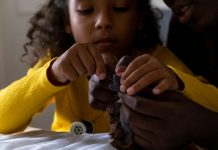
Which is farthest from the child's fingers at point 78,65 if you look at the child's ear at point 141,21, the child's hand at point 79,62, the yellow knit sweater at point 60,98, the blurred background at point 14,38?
the blurred background at point 14,38

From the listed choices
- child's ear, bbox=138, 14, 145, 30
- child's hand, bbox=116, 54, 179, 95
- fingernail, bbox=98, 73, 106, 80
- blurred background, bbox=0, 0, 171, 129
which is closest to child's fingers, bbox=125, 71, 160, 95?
child's hand, bbox=116, 54, 179, 95

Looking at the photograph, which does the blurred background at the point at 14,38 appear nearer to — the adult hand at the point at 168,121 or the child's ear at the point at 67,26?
the child's ear at the point at 67,26

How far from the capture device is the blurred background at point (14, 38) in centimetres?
176

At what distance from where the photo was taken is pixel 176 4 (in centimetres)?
87

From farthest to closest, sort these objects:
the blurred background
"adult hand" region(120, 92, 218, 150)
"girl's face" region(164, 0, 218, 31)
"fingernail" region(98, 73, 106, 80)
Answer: the blurred background
"girl's face" region(164, 0, 218, 31)
"fingernail" region(98, 73, 106, 80)
"adult hand" region(120, 92, 218, 150)

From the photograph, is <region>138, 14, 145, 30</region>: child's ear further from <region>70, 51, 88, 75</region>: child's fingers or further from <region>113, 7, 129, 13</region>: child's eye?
<region>70, 51, 88, 75</region>: child's fingers

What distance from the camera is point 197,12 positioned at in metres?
0.84

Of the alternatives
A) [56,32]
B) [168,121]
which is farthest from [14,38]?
[168,121]

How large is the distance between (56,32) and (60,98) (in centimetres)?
21

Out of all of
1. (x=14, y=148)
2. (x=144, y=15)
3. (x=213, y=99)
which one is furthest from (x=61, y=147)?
(x=144, y=15)

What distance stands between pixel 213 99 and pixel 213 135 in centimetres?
17

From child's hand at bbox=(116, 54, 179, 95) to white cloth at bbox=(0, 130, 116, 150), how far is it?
0.39ft

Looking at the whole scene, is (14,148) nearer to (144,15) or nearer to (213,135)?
(213,135)

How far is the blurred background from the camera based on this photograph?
69.2 inches
